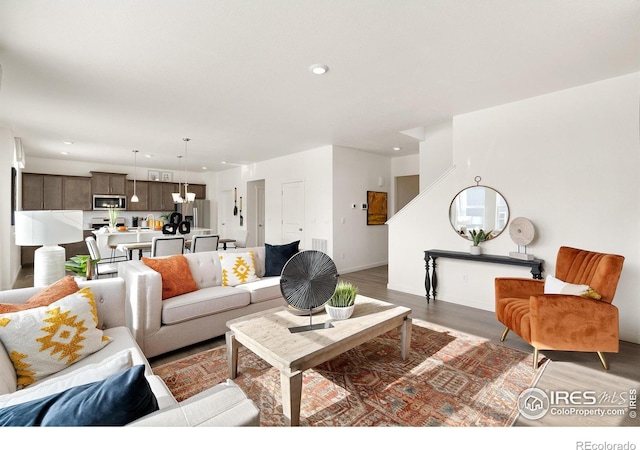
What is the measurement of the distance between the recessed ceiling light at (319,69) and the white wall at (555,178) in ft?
7.53

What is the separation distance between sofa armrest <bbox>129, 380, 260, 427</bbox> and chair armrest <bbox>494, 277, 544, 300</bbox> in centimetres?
275

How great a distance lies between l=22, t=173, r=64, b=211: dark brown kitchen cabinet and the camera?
6781 mm

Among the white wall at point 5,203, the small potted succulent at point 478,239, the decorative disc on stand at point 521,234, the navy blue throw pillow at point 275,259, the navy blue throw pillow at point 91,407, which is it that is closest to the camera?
the navy blue throw pillow at point 91,407

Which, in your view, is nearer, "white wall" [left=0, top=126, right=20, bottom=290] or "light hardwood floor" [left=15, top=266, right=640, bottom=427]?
"light hardwood floor" [left=15, top=266, right=640, bottom=427]

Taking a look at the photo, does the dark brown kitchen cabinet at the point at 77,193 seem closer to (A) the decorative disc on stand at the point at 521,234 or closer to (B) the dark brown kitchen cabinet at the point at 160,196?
(B) the dark brown kitchen cabinet at the point at 160,196

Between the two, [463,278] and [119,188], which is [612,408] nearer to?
[463,278]

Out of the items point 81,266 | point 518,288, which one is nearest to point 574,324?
point 518,288

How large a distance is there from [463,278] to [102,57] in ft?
15.2

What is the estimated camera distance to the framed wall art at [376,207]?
21.4 feet

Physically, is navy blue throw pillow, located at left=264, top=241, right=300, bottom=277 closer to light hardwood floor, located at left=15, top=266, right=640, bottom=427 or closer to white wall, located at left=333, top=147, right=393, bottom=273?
light hardwood floor, located at left=15, top=266, right=640, bottom=427

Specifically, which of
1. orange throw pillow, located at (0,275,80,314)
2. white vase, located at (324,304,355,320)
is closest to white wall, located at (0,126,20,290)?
orange throw pillow, located at (0,275,80,314)

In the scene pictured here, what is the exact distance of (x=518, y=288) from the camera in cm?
290

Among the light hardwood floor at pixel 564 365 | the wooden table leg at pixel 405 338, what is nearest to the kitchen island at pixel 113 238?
the light hardwood floor at pixel 564 365

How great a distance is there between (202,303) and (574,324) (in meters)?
3.08
